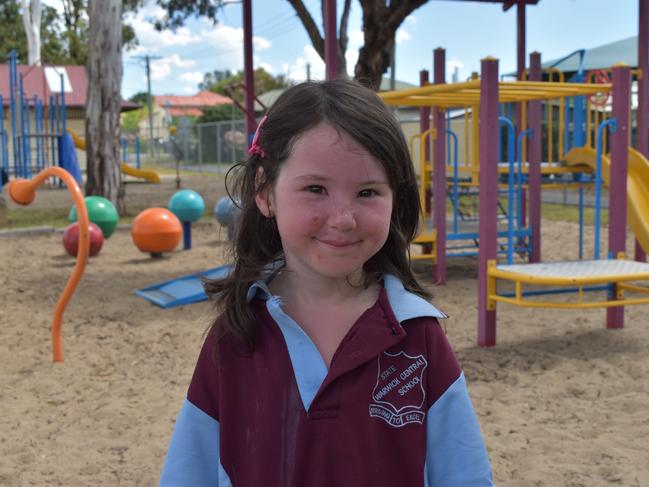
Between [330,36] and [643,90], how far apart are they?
3043 millimetres

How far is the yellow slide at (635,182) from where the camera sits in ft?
21.2

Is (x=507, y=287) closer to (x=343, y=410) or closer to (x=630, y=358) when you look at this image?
(x=630, y=358)


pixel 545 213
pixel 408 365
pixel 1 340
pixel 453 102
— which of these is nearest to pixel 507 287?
pixel 453 102

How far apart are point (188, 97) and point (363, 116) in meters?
116

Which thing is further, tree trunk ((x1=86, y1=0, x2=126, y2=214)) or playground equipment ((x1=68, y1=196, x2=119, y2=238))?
tree trunk ((x1=86, y1=0, x2=126, y2=214))

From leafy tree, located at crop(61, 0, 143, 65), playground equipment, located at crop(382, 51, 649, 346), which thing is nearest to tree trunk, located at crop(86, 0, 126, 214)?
playground equipment, located at crop(382, 51, 649, 346)

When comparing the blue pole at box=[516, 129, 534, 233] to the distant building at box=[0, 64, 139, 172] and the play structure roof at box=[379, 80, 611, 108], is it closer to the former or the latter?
the play structure roof at box=[379, 80, 611, 108]

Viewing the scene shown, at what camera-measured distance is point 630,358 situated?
4734mm

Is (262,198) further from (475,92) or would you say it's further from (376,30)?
(376,30)

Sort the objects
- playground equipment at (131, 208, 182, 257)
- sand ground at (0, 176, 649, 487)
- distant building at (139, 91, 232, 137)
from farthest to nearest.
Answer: distant building at (139, 91, 232, 137) → playground equipment at (131, 208, 182, 257) → sand ground at (0, 176, 649, 487)

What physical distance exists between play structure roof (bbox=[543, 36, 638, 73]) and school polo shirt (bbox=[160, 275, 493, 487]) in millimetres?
16890

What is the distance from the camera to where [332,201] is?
1366 millimetres

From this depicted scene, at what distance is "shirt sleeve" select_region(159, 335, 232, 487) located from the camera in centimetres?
147

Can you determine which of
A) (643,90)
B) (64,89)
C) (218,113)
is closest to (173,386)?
(643,90)
